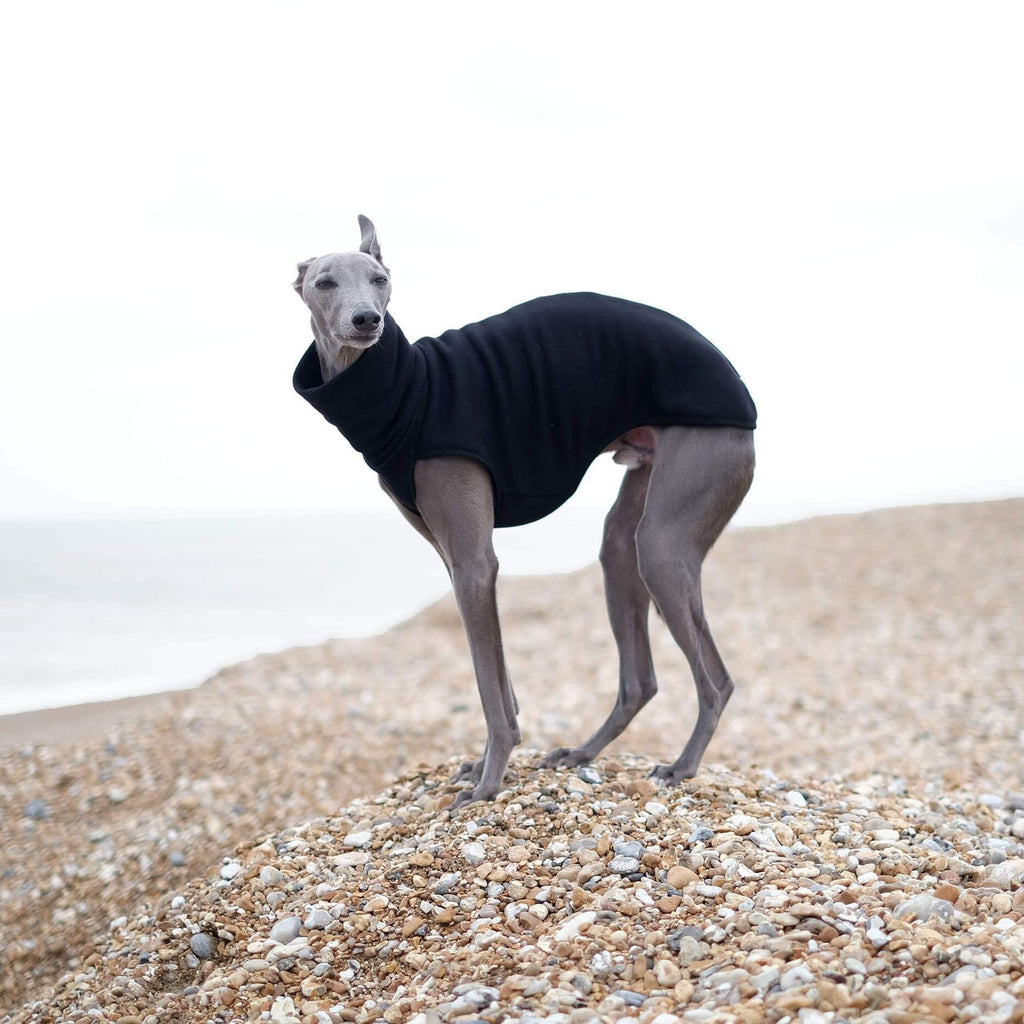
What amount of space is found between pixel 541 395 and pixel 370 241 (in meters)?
0.85

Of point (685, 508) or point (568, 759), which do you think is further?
point (568, 759)

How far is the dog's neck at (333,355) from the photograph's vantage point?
13.0 feet

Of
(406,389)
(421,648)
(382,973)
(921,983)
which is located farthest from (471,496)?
(421,648)

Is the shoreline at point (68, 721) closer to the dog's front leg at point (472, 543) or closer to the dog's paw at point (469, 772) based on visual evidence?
the dog's paw at point (469, 772)

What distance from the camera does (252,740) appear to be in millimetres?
6949

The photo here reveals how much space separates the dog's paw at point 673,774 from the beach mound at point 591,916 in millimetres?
44

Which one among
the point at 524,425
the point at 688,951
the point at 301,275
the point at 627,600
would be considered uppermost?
the point at 301,275

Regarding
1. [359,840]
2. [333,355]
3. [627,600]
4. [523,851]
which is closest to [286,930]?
[359,840]

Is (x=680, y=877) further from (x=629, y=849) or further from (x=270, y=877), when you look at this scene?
(x=270, y=877)

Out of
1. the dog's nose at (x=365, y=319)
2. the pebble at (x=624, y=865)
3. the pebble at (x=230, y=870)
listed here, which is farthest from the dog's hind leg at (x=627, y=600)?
the dog's nose at (x=365, y=319)

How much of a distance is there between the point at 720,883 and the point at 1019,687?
6.40m

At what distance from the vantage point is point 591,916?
330 centimetres

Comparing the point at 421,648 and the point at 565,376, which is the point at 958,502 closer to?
the point at 421,648

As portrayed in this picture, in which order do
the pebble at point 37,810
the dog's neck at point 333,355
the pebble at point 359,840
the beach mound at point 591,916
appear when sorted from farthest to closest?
the pebble at point 37,810
the pebble at point 359,840
the dog's neck at point 333,355
the beach mound at point 591,916
